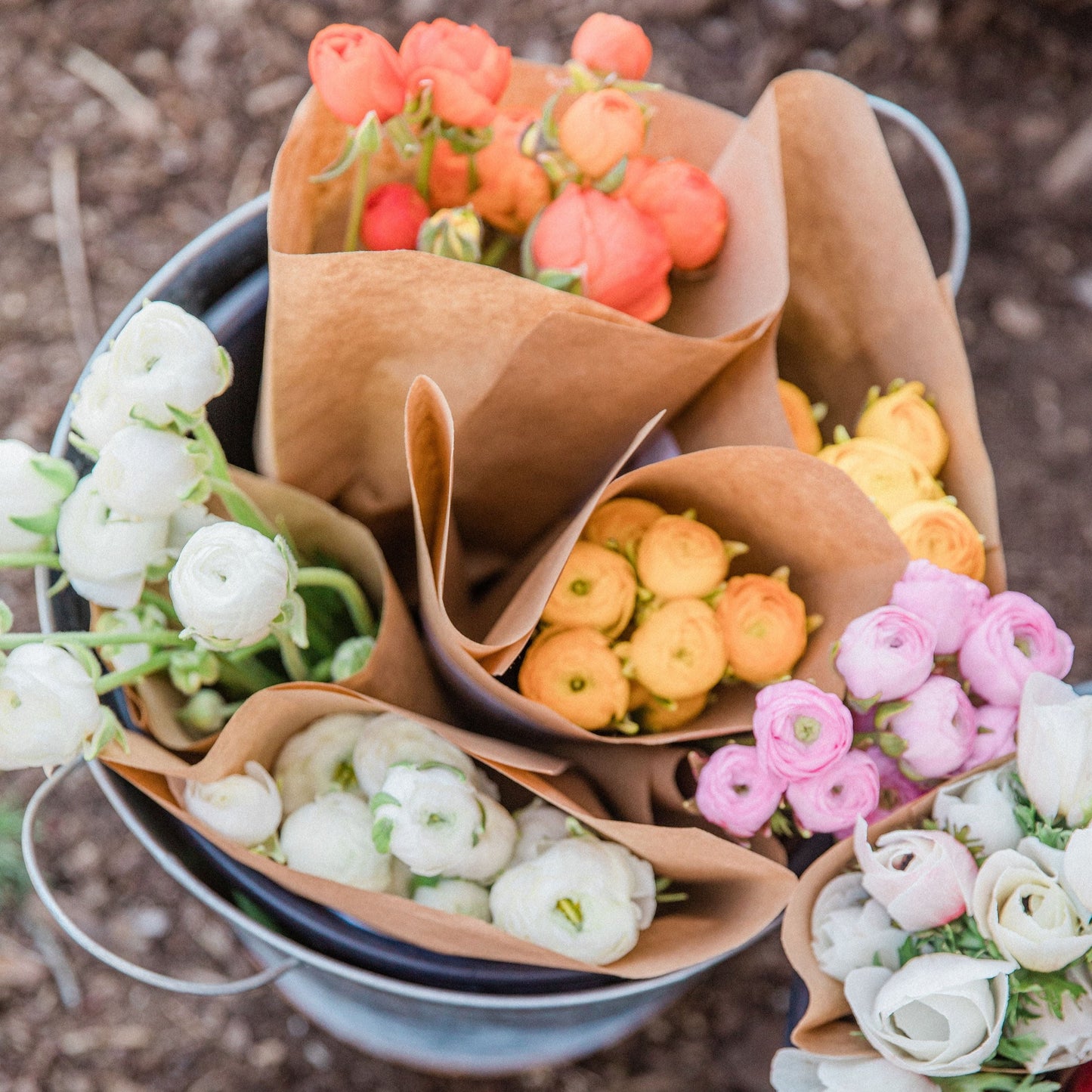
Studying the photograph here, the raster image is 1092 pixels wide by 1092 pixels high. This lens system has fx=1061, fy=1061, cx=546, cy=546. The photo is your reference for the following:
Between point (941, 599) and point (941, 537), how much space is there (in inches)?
1.8

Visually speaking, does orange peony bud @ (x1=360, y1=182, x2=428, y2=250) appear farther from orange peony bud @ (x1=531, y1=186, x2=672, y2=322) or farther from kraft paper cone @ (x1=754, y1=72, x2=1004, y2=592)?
kraft paper cone @ (x1=754, y1=72, x2=1004, y2=592)

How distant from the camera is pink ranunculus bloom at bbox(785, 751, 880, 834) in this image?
17.1 inches

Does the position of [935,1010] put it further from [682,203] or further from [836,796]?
[682,203]

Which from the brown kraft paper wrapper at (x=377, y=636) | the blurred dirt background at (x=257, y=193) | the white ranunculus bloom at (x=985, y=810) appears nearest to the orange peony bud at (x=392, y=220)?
the brown kraft paper wrapper at (x=377, y=636)

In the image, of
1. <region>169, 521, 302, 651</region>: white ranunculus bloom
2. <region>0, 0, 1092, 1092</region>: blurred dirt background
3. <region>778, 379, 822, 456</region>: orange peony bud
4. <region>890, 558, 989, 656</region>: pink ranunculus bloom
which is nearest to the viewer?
<region>169, 521, 302, 651</region>: white ranunculus bloom

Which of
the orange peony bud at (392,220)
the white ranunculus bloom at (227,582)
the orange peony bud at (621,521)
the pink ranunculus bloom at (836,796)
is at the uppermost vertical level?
the orange peony bud at (392,220)

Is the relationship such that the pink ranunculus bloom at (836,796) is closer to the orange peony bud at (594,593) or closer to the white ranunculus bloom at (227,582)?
the orange peony bud at (594,593)

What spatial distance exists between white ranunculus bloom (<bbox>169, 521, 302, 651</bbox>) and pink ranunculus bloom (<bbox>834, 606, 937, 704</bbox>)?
0.24 metres

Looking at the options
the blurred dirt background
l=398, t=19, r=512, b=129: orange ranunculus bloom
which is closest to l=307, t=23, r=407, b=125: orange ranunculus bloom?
l=398, t=19, r=512, b=129: orange ranunculus bloom

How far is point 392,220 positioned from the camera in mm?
497

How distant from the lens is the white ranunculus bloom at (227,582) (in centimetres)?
35

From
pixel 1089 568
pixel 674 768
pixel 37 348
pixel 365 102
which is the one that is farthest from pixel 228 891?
pixel 1089 568

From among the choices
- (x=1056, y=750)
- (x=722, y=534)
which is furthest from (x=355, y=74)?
(x=1056, y=750)

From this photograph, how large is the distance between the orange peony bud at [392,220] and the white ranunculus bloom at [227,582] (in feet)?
0.65
